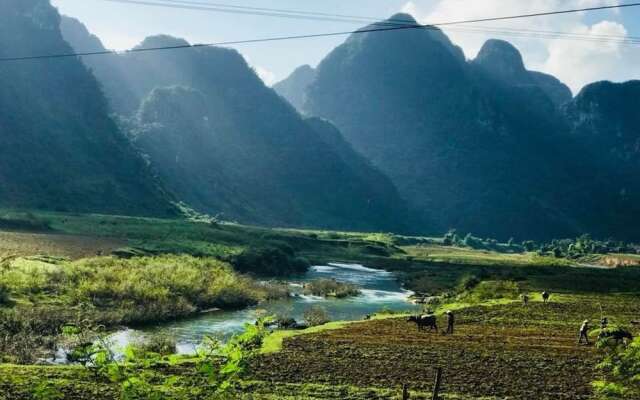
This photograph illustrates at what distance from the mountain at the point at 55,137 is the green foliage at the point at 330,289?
72.1 meters

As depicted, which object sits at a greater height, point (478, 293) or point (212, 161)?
point (212, 161)

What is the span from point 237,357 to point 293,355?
17222 millimetres

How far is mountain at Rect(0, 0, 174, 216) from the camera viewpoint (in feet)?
391

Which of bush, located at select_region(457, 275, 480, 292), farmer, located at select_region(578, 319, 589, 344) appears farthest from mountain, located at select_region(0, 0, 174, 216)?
farmer, located at select_region(578, 319, 589, 344)

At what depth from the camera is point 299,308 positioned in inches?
1751

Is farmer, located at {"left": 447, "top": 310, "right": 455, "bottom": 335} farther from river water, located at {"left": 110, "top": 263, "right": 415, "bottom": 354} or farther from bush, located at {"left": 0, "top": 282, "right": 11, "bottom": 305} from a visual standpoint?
bush, located at {"left": 0, "top": 282, "right": 11, "bottom": 305}

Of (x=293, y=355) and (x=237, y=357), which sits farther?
(x=293, y=355)

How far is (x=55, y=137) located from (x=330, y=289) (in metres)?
108

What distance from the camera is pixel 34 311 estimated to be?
30578 millimetres

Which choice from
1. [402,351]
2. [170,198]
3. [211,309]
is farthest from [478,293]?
[170,198]

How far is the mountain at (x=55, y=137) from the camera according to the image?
119 meters

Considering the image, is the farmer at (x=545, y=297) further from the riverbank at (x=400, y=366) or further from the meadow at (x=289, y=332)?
the riverbank at (x=400, y=366)

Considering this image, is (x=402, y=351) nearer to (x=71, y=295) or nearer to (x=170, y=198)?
(x=71, y=295)

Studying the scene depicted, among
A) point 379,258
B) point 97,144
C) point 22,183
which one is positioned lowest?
point 379,258
